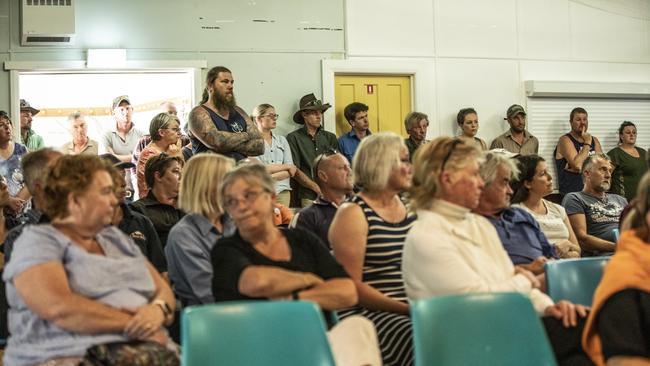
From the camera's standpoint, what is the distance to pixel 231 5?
8.28m

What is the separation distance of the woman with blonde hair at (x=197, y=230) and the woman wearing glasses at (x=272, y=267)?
480mm

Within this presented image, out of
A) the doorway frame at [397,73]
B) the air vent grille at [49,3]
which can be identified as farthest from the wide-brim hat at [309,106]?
the air vent grille at [49,3]

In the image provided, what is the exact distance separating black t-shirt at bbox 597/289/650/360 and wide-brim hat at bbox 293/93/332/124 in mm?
5857

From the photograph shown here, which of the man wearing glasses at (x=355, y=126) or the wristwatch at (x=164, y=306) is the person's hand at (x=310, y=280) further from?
the man wearing glasses at (x=355, y=126)

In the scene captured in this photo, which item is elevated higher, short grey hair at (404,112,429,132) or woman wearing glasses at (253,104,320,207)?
short grey hair at (404,112,429,132)

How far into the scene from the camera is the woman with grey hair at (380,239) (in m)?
3.14

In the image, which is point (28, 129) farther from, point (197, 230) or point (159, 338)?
point (159, 338)

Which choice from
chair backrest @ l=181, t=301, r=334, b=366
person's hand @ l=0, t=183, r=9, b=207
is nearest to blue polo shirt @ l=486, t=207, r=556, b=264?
chair backrest @ l=181, t=301, r=334, b=366

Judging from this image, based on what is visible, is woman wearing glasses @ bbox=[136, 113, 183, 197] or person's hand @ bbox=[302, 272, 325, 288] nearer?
person's hand @ bbox=[302, 272, 325, 288]

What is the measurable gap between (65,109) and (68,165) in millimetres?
5580

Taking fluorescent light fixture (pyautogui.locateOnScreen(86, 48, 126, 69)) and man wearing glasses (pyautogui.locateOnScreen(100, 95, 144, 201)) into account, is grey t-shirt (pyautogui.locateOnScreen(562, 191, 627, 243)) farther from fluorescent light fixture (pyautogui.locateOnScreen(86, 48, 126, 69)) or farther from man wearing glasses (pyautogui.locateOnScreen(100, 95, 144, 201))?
fluorescent light fixture (pyautogui.locateOnScreen(86, 48, 126, 69))

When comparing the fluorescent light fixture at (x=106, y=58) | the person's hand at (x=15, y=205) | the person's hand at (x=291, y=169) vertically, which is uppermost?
the fluorescent light fixture at (x=106, y=58)

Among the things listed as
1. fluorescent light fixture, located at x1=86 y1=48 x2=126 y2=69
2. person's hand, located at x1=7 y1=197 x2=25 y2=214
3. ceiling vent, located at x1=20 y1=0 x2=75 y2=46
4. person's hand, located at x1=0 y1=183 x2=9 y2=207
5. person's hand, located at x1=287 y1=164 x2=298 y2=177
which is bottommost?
person's hand, located at x1=7 y1=197 x2=25 y2=214

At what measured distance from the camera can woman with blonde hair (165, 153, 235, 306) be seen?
3379 millimetres
